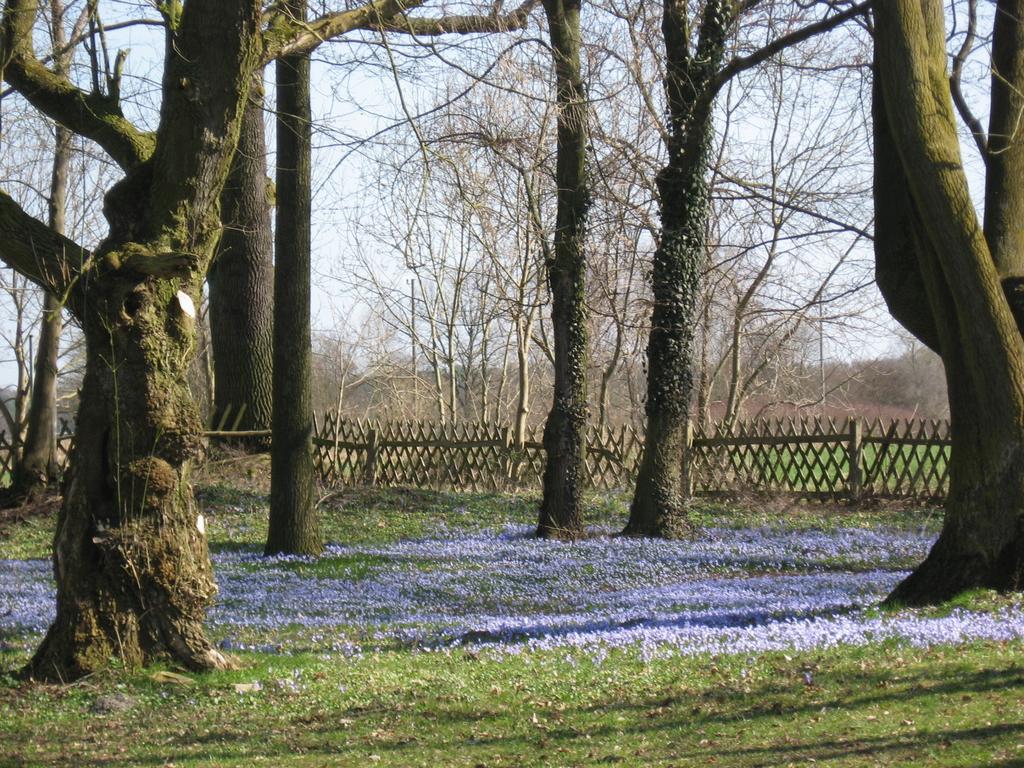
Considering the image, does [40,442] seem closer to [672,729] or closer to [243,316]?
[243,316]

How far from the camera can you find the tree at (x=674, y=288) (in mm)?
14664

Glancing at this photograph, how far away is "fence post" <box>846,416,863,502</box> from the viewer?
18.8 m

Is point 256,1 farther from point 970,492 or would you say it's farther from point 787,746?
point 970,492

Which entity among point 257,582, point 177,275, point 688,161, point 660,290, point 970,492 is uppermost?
point 688,161

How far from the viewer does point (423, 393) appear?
42.5 meters

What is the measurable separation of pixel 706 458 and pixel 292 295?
10.0 metres

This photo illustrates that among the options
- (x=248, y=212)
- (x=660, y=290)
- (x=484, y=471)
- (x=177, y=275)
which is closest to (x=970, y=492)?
(x=177, y=275)

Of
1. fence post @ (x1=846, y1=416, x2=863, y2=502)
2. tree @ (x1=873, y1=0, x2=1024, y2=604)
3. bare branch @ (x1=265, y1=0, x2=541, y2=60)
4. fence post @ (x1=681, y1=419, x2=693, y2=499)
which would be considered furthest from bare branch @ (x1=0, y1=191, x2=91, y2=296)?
fence post @ (x1=846, y1=416, x2=863, y2=502)

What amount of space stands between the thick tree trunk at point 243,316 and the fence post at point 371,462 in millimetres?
2196

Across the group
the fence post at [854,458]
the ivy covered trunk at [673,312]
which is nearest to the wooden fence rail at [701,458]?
the fence post at [854,458]

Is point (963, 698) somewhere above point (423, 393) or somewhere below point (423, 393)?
below

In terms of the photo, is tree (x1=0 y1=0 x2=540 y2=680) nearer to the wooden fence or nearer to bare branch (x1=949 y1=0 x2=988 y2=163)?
bare branch (x1=949 y1=0 x2=988 y2=163)

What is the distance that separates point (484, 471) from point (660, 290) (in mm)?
7054

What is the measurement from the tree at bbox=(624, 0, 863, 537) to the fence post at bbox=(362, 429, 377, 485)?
26.4 ft
